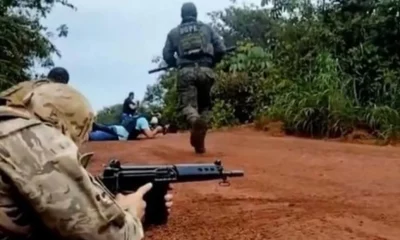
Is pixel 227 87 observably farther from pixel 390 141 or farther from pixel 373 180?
Answer: pixel 373 180

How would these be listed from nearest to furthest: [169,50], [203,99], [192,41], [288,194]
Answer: [288,194], [192,41], [169,50], [203,99]

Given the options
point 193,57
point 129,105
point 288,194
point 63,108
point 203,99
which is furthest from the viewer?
point 129,105

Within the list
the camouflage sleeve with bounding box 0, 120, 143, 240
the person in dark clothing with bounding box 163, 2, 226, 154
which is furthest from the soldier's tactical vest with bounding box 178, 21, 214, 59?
the camouflage sleeve with bounding box 0, 120, 143, 240

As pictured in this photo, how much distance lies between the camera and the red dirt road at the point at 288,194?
6.34 meters

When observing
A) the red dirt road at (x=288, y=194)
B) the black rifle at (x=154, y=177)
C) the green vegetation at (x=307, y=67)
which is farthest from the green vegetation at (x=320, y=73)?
the black rifle at (x=154, y=177)

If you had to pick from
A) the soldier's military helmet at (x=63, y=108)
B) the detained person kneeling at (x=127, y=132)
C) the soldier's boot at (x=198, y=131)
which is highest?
the soldier's military helmet at (x=63, y=108)

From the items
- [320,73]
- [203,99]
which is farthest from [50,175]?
[320,73]

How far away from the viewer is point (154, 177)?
3.46 metres

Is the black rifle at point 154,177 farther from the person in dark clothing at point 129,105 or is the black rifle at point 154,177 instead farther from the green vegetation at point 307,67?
the person in dark clothing at point 129,105

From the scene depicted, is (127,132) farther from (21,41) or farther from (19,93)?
(19,93)

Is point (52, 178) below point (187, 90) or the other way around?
the other way around

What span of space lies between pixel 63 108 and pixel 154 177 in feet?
2.83

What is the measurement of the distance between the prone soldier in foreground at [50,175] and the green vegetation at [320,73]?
1122 cm

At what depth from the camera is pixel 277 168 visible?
9.63m
